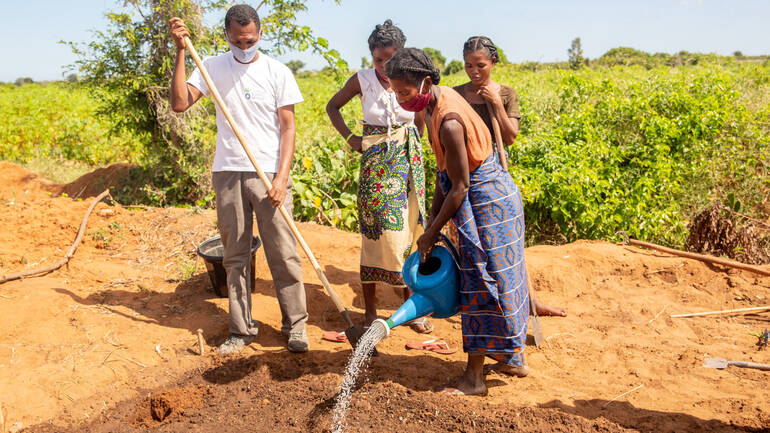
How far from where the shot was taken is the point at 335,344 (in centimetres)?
345

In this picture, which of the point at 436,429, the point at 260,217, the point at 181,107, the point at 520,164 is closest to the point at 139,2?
the point at 181,107

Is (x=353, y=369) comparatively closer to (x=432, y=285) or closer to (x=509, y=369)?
(x=432, y=285)

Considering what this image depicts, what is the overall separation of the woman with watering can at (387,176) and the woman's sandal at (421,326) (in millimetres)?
438

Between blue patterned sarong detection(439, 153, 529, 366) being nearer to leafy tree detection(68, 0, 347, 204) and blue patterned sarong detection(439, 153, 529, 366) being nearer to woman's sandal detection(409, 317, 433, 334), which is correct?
woman's sandal detection(409, 317, 433, 334)

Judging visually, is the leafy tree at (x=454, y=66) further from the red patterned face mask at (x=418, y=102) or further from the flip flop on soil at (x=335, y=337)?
the red patterned face mask at (x=418, y=102)

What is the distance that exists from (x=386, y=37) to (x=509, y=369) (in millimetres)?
1983

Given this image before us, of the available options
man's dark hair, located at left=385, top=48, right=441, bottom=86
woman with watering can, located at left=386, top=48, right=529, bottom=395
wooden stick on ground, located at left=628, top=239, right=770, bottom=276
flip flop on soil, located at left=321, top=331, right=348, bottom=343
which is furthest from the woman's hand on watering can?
wooden stick on ground, located at left=628, top=239, right=770, bottom=276

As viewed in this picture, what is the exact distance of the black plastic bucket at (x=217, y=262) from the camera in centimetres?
374

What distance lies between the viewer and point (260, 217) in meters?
3.11

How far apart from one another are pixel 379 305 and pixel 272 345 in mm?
979

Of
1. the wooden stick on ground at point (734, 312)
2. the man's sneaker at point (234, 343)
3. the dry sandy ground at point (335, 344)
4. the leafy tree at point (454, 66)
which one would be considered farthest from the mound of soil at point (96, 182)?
the leafy tree at point (454, 66)

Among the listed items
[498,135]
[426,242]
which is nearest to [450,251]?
[426,242]

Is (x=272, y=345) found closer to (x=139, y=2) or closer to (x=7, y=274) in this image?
(x=7, y=274)

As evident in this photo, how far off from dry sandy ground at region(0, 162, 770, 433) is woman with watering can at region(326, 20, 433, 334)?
25.6 inches
